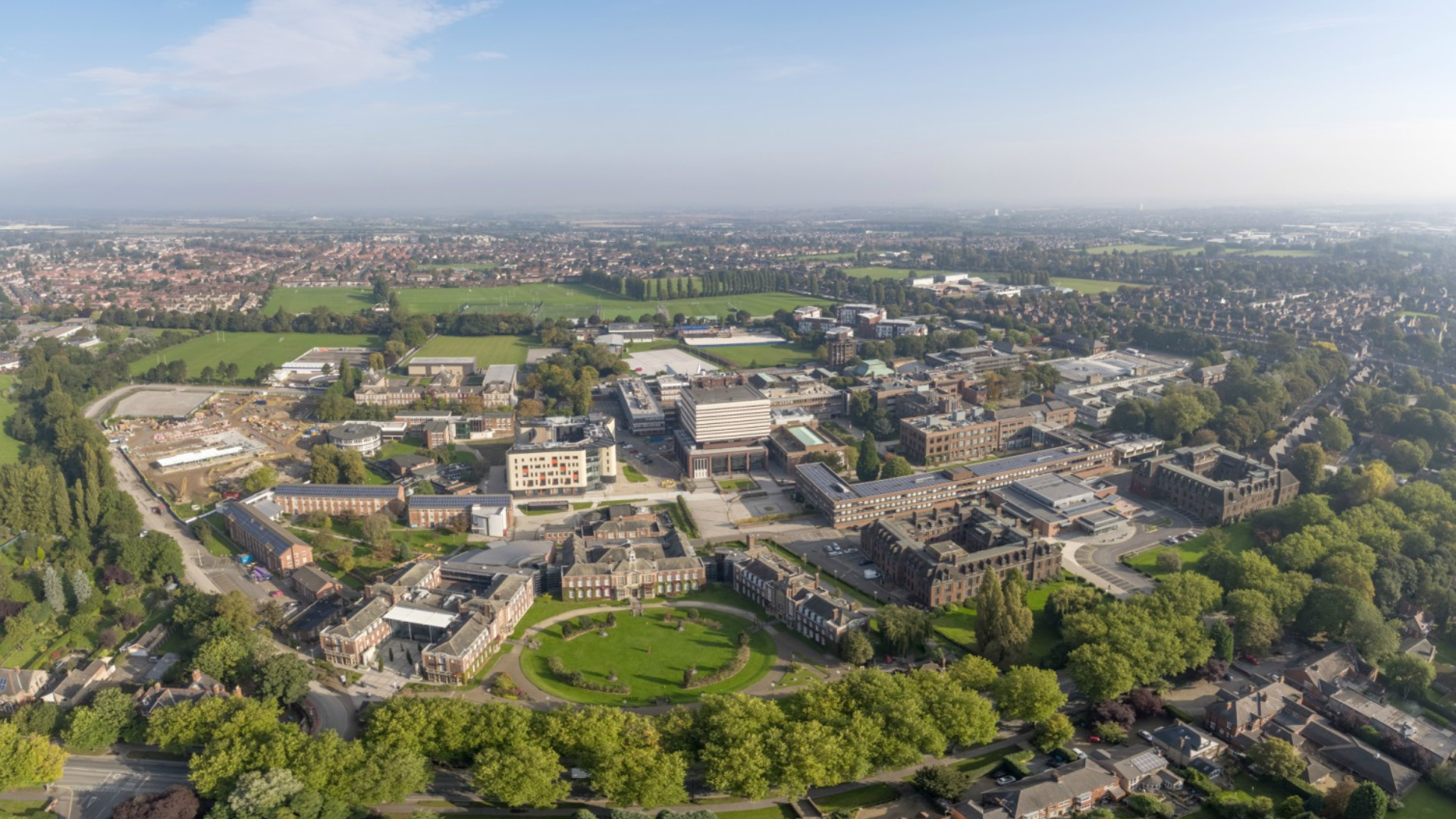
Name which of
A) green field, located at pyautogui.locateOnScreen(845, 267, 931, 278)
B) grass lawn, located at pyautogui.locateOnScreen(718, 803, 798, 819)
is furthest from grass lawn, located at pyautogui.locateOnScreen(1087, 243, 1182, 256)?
grass lawn, located at pyautogui.locateOnScreen(718, 803, 798, 819)

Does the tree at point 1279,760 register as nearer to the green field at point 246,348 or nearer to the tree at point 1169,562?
the tree at point 1169,562

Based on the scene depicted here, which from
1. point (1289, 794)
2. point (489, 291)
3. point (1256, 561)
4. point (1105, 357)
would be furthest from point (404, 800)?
point (489, 291)

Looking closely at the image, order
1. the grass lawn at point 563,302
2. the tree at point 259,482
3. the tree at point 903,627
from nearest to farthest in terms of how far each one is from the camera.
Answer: the tree at point 903,627 < the tree at point 259,482 < the grass lawn at point 563,302

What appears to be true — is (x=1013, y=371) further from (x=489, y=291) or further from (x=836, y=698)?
(x=489, y=291)

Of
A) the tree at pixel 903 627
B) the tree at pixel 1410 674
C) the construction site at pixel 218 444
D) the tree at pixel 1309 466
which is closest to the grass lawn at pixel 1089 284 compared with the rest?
the tree at pixel 1309 466

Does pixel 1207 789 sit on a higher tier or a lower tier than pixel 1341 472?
lower

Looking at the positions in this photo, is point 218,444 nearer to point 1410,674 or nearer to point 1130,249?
point 1410,674
